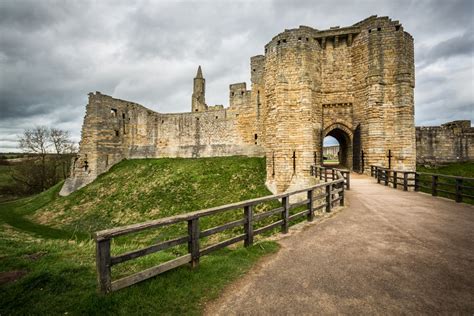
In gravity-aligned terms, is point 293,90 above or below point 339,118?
above

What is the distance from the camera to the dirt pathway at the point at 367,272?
9.49 ft

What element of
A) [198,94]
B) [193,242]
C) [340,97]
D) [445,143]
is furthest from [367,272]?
[198,94]

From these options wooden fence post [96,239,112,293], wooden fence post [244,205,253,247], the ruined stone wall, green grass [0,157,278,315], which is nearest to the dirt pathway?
green grass [0,157,278,315]

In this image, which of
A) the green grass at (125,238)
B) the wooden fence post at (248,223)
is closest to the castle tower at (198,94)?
the green grass at (125,238)

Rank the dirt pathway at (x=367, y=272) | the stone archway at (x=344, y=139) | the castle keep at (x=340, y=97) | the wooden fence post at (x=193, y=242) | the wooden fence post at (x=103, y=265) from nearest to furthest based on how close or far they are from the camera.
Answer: the dirt pathway at (x=367, y=272) → the wooden fence post at (x=103, y=265) → the wooden fence post at (x=193, y=242) → the castle keep at (x=340, y=97) → the stone archway at (x=344, y=139)

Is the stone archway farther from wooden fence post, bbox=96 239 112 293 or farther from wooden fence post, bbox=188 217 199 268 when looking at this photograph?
wooden fence post, bbox=96 239 112 293

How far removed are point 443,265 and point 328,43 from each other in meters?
16.4

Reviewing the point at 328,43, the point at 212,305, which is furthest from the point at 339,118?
the point at 212,305

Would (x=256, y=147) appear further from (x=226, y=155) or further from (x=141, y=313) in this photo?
(x=141, y=313)

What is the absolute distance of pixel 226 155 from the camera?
23.5m

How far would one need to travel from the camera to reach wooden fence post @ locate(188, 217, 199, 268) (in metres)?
3.94

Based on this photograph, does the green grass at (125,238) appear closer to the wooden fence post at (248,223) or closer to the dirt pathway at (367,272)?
the wooden fence post at (248,223)

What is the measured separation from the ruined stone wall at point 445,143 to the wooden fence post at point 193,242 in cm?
2481

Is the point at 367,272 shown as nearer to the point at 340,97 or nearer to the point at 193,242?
the point at 193,242
